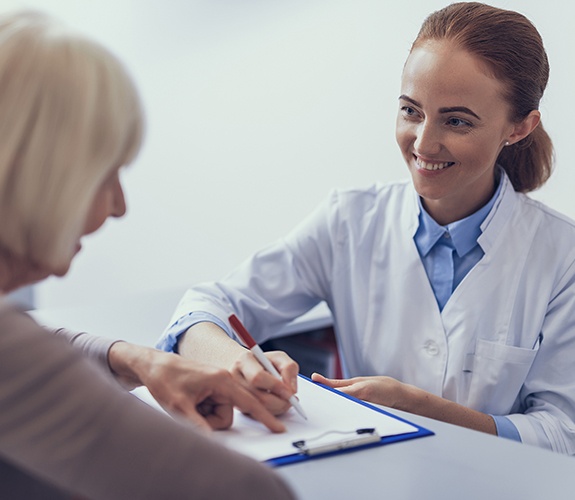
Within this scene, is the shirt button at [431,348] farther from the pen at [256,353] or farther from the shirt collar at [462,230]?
the pen at [256,353]

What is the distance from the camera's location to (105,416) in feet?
2.12

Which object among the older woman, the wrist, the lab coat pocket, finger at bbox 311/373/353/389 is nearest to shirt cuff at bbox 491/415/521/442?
the lab coat pocket

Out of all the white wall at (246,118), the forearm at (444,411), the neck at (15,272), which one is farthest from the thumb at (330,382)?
the white wall at (246,118)

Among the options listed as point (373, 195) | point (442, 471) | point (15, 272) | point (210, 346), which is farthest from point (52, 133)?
point (373, 195)

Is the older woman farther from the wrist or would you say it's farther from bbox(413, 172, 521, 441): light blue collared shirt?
bbox(413, 172, 521, 441): light blue collared shirt

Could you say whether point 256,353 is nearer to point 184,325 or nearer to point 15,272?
point 184,325

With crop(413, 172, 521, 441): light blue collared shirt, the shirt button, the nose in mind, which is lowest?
the shirt button

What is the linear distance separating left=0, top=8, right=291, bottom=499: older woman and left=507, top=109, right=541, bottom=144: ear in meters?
0.96

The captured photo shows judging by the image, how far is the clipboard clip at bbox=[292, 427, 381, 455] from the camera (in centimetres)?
100

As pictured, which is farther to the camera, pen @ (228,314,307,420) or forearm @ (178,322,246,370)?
forearm @ (178,322,246,370)

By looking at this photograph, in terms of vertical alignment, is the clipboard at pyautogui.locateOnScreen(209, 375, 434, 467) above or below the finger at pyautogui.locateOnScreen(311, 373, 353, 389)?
above

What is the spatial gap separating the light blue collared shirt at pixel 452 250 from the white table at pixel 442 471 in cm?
48

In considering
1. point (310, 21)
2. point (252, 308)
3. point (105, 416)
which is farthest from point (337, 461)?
point (310, 21)

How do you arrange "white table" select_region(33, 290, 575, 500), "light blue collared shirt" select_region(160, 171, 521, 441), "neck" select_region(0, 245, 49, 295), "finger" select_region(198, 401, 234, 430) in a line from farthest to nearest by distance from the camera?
"light blue collared shirt" select_region(160, 171, 521, 441) → "finger" select_region(198, 401, 234, 430) → "white table" select_region(33, 290, 575, 500) → "neck" select_region(0, 245, 49, 295)
